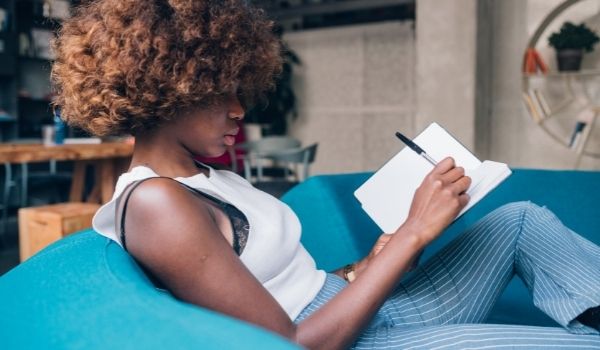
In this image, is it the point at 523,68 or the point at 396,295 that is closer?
the point at 396,295

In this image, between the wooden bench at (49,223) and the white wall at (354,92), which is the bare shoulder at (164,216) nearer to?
the wooden bench at (49,223)

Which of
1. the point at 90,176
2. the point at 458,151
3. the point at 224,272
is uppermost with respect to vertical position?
the point at 458,151

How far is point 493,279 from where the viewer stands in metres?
1.27

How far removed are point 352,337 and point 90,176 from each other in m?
6.11

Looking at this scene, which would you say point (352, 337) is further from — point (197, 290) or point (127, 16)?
point (127, 16)

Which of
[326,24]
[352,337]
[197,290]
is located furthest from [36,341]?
[326,24]

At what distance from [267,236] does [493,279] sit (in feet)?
1.84

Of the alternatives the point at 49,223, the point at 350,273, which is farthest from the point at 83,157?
the point at 350,273

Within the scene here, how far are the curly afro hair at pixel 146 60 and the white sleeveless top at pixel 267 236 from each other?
0.38ft

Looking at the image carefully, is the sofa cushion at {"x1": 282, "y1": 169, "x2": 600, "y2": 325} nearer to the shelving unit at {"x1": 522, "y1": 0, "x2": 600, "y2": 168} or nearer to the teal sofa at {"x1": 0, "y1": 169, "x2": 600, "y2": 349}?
the teal sofa at {"x1": 0, "y1": 169, "x2": 600, "y2": 349}

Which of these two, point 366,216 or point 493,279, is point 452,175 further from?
point 366,216

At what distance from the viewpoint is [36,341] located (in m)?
0.92

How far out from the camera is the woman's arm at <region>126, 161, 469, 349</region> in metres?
0.82

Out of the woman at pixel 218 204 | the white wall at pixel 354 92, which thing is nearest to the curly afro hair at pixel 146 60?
the woman at pixel 218 204
